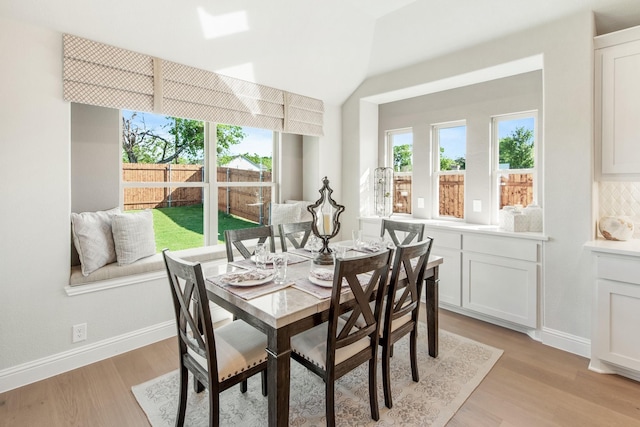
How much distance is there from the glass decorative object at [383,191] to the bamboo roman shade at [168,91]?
1193mm

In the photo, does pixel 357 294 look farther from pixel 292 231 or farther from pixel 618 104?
pixel 618 104

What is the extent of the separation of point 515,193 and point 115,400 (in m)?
3.87

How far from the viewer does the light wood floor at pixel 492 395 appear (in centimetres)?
197

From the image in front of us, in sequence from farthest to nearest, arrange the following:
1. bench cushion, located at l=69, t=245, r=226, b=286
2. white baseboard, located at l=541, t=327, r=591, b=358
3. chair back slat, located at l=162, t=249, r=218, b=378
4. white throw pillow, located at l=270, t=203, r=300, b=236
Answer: white throw pillow, located at l=270, t=203, r=300, b=236 < white baseboard, located at l=541, t=327, r=591, b=358 < bench cushion, located at l=69, t=245, r=226, b=286 < chair back slat, located at l=162, t=249, r=218, b=378

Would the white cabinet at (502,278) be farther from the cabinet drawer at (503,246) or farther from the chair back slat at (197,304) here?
the chair back slat at (197,304)

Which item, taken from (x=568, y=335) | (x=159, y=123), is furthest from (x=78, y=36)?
(x=568, y=335)

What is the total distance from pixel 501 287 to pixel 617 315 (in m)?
0.88

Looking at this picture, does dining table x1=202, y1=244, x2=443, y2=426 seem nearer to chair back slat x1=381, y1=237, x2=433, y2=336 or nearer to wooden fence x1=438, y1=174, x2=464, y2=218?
chair back slat x1=381, y1=237, x2=433, y2=336

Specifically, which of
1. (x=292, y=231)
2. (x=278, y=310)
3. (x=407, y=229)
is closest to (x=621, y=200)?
(x=407, y=229)

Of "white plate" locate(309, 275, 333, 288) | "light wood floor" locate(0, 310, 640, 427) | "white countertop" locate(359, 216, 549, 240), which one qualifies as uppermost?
"white countertop" locate(359, 216, 549, 240)

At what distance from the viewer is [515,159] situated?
3492 mm

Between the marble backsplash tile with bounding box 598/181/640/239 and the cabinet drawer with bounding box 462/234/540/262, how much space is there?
59 centimetres

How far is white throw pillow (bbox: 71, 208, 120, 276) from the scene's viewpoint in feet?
8.39

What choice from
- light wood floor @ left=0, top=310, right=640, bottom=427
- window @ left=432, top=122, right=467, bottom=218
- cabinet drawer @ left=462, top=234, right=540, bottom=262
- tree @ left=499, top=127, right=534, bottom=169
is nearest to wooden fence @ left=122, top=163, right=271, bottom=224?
light wood floor @ left=0, top=310, right=640, bottom=427
